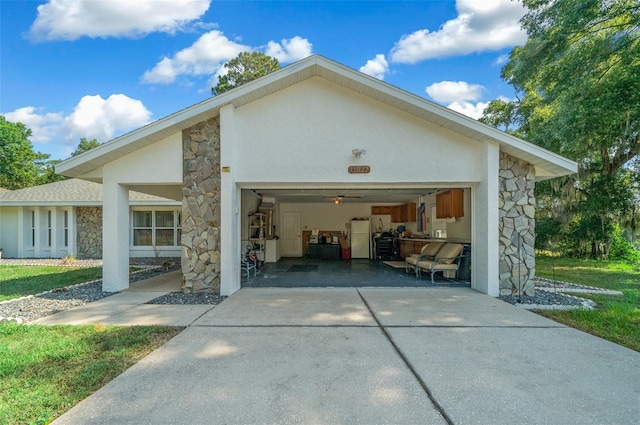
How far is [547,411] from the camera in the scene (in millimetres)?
2461

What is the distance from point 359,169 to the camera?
22.4ft

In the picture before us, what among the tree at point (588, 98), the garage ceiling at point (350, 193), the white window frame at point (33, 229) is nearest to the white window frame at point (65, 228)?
the white window frame at point (33, 229)

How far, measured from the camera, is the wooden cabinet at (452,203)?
860 cm

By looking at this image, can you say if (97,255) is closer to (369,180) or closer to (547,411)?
(369,180)

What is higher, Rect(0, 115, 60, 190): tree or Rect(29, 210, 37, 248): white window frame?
Rect(0, 115, 60, 190): tree

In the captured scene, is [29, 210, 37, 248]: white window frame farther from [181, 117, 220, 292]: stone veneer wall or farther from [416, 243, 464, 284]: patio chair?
[416, 243, 464, 284]: patio chair

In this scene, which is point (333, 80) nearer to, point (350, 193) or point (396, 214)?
point (350, 193)

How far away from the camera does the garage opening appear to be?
865cm

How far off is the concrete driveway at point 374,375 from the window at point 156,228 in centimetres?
983

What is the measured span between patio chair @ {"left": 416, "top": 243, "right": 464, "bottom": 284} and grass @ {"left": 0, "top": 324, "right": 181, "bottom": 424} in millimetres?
6059

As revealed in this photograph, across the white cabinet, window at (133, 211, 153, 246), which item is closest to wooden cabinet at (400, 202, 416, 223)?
the white cabinet

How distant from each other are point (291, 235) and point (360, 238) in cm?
335

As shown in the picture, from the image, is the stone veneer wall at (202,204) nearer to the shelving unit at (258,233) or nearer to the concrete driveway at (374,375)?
the concrete driveway at (374,375)

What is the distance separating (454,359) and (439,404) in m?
1.03
